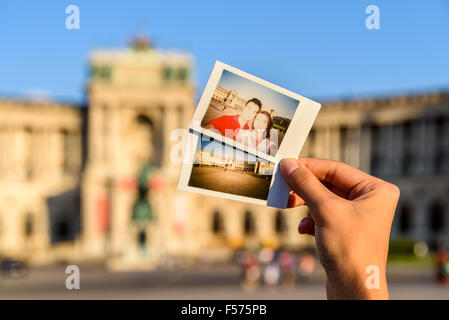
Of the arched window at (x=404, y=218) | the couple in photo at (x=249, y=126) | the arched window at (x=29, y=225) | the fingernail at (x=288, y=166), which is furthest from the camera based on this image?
the arched window at (x=29, y=225)

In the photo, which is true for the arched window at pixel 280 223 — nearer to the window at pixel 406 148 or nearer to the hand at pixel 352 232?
the window at pixel 406 148

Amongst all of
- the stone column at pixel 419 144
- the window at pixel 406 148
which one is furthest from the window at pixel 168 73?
the stone column at pixel 419 144

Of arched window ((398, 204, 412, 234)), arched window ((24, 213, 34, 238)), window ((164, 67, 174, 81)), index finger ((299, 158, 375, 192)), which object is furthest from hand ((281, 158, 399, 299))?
arched window ((24, 213, 34, 238))

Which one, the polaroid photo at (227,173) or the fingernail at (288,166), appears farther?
the polaroid photo at (227,173)

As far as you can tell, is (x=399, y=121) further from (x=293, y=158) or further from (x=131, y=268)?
(x=293, y=158)

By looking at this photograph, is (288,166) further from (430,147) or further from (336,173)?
(430,147)

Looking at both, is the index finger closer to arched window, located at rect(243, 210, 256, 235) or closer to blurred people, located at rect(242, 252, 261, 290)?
blurred people, located at rect(242, 252, 261, 290)

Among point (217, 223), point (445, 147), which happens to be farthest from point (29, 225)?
point (445, 147)
